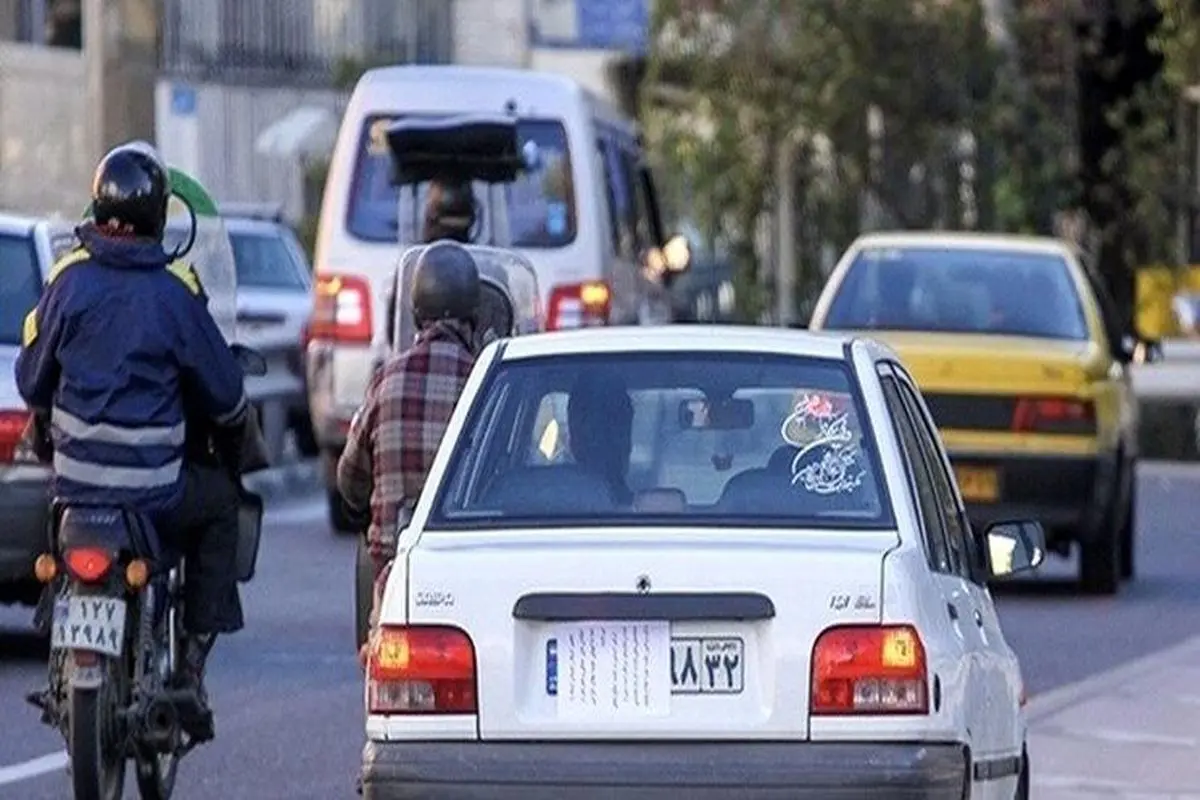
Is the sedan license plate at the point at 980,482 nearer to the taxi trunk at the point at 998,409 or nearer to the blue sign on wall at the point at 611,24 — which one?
the taxi trunk at the point at 998,409

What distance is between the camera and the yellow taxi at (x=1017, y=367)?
18.0m

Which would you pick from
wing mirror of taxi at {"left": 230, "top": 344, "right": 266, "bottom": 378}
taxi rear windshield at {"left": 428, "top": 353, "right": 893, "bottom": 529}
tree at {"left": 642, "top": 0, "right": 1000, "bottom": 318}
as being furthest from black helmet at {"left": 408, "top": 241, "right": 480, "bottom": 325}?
tree at {"left": 642, "top": 0, "right": 1000, "bottom": 318}

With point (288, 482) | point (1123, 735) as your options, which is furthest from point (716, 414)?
point (288, 482)

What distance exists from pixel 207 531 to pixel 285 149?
32.9 m

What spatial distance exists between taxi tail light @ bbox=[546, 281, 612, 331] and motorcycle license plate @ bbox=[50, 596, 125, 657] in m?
10.8

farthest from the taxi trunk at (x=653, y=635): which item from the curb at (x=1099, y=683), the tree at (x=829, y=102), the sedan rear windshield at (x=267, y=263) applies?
Answer: the tree at (x=829, y=102)

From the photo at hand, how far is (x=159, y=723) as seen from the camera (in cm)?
1008

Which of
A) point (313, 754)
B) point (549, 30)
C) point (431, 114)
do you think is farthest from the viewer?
point (549, 30)

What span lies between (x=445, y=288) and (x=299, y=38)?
3809 cm

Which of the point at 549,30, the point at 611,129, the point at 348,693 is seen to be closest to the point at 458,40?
the point at 549,30

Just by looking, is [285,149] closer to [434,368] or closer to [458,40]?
[458,40]

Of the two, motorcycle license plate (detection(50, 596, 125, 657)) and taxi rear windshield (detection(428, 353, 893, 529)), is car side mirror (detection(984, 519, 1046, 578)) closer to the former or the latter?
taxi rear windshield (detection(428, 353, 893, 529))

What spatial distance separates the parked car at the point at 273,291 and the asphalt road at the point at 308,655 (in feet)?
11.5

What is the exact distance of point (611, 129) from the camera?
74.2 ft
